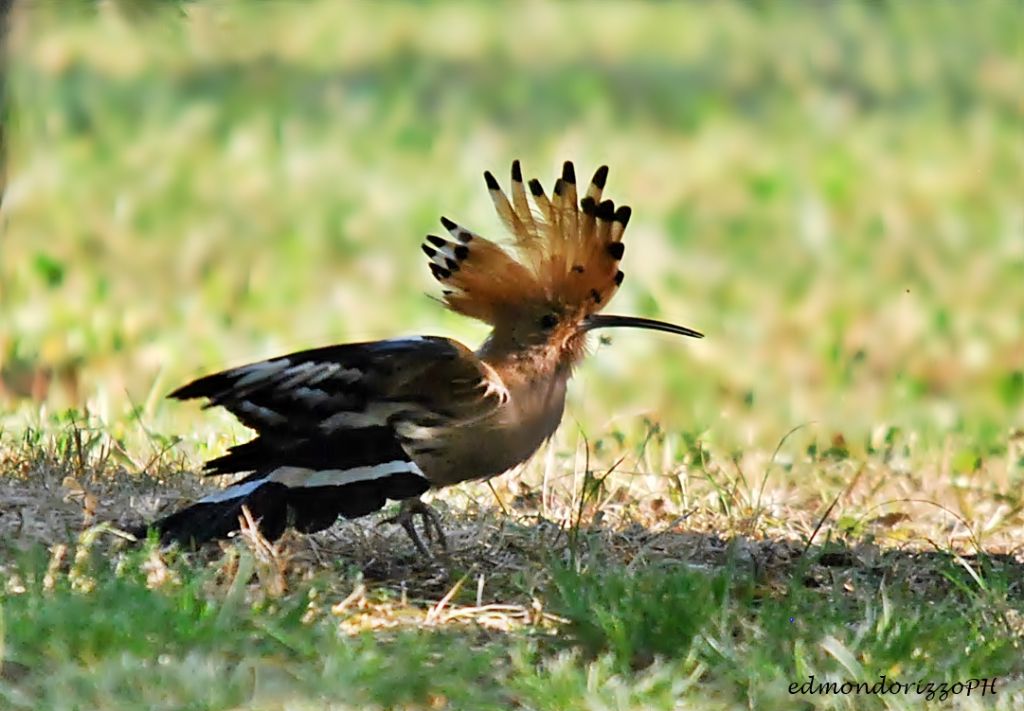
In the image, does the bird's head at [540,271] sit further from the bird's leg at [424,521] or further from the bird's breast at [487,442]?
the bird's leg at [424,521]

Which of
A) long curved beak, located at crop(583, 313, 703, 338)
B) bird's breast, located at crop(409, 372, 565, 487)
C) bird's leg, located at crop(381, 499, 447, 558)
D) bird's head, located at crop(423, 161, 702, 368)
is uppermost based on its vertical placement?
bird's head, located at crop(423, 161, 702, 368)

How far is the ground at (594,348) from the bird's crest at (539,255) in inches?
9.6

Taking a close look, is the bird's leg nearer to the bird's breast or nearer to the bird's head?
the bird's breast

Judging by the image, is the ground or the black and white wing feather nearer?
the ground

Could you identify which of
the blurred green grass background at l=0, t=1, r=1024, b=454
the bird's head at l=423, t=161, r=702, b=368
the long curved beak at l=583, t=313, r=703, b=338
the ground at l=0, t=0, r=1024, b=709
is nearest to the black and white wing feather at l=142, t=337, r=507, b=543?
the ground at l=0, t=0, r=1024, b=709

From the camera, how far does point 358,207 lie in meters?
8.33

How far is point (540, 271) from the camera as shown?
Result: 4188 mm

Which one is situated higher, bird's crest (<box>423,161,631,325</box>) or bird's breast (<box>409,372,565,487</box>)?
bird's crest (<box>423,161,631,325</box>)

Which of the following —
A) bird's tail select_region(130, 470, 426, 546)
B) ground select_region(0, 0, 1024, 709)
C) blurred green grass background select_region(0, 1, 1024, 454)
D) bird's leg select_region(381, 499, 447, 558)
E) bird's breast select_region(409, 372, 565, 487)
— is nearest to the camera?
ground select_region(0, 0, 1024, 709)

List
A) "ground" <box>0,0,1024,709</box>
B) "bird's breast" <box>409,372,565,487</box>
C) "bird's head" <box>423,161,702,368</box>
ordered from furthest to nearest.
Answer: "bird's head" <box>423,161,702,368</box> < "bird's breast" <box>409,372,565,487</box> < "ground" <box>0,0,1024,709</box>

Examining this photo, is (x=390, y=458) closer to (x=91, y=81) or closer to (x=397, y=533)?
(x=397, y=533)

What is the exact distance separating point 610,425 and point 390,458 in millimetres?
1999

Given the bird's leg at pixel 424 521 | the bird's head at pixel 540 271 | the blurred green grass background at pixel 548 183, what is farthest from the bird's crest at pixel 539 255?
the blurred green grass background at pixel 548 183

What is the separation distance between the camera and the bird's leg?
13.1ft
